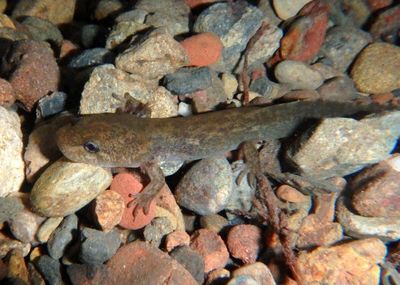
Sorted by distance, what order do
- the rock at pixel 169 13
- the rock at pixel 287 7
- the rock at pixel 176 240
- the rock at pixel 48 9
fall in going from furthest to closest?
1. the rock at pixel 48 9
2. the rock at pixel 287 7
3. the rock at pixel 169 13
4. the rock at pixel 176 240

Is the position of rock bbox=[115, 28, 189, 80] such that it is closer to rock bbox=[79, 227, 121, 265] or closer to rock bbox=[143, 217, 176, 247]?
rock bbox=[143, 217, 176, 247]

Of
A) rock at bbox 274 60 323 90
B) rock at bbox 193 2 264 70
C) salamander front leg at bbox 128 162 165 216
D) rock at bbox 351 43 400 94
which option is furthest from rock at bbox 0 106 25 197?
rock at bbox 351 43 400 94

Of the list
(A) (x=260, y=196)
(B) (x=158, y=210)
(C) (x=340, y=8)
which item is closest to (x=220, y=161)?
(A) (x=260, y=196)

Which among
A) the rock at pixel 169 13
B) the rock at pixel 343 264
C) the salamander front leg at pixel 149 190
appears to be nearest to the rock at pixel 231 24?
the rock at pixel 169 13

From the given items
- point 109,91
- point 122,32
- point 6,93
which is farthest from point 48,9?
point 109,91

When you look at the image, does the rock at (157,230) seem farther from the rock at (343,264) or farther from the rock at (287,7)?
the rock at (287,7)

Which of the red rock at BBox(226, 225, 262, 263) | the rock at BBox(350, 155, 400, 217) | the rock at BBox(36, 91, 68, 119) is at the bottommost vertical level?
the red rock at BBox(226, 225, 262, 263)
